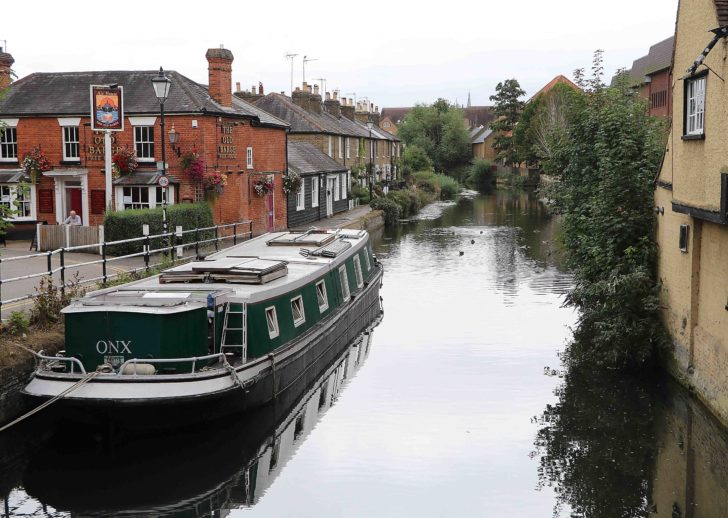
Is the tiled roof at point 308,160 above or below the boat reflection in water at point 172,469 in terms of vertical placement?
above

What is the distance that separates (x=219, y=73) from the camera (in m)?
27.2

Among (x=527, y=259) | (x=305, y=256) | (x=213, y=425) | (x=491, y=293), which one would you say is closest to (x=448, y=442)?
(x=213, y=425)

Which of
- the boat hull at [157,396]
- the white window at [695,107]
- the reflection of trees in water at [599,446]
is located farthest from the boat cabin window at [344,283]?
the white window at [695,107]

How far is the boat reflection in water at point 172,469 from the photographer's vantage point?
9781 mm

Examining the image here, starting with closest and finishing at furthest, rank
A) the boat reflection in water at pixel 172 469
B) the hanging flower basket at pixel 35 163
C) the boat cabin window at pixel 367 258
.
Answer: the boat reflection in water at pixel 172 469
the boat cabin window at pixel 367 258
the hanging flower basket at pixel 35 163

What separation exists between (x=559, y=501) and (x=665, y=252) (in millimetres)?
5993

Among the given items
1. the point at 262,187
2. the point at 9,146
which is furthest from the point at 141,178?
the point at 262,187

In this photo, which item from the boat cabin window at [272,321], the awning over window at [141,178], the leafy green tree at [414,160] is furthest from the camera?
the leafy green tree at [414,160]

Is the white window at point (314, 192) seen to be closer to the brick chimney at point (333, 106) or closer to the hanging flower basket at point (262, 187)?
the hanging flower basket at point (262, 187)

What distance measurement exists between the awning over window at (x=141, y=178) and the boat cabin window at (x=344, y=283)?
374 inches

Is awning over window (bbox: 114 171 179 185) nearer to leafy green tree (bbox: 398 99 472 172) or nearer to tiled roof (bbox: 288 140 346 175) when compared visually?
tiled roof (bbox: 288 140 346 175)

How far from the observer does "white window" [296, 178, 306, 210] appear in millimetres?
36562

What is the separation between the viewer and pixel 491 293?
76.6 ft

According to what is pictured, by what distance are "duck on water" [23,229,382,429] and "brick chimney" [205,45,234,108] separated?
14.0 m
